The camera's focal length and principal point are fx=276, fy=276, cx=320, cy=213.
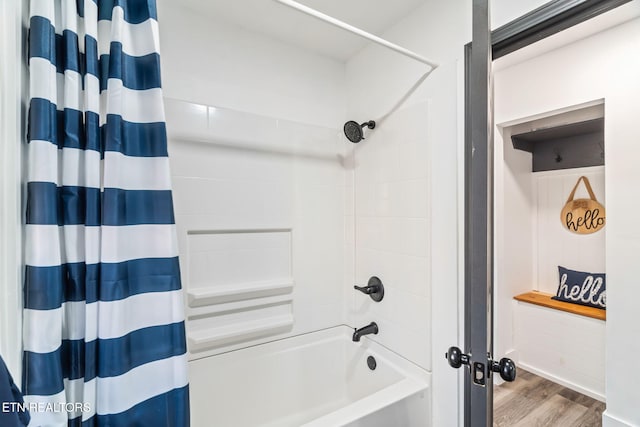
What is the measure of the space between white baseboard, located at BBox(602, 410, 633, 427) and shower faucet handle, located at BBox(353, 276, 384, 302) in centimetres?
95

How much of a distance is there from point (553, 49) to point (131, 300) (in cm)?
167

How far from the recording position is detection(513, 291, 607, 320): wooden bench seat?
95 centimetres

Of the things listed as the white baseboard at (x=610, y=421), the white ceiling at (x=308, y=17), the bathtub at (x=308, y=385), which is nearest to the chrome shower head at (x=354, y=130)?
the white ceiling at (x=308, y=17)

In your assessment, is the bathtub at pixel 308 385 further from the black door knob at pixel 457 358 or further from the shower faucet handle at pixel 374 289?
the black door knob at pixel 457 358

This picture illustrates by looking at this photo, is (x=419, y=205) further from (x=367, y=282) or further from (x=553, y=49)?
(x=553, y=49)

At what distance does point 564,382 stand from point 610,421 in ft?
0.46

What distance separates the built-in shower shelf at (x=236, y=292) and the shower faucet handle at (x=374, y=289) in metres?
0.46

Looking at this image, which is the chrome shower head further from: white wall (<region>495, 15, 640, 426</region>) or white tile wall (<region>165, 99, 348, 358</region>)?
white wall (<region>495, 15, 640, 426</region>)

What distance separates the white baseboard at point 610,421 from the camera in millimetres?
909

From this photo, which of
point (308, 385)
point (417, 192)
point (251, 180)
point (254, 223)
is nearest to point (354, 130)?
point (417, 192)

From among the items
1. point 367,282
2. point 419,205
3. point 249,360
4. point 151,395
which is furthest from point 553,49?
point 249,360

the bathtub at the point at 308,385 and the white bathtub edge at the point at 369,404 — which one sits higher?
the white bathtub edge at the point at 369,404

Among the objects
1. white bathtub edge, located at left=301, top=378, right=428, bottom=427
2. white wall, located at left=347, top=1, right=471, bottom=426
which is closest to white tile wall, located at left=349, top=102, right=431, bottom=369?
white wall, located at left=347, top=1, right=471, bottom=426

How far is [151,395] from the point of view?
0.82 metres
